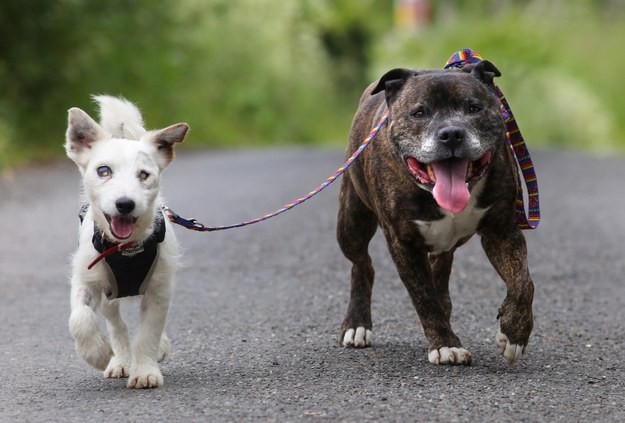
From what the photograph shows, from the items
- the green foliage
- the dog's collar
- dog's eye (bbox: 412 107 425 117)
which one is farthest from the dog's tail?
the green foliage

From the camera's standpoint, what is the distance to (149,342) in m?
5.27

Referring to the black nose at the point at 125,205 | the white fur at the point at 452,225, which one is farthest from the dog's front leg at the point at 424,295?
the black nose at the point at 125,205

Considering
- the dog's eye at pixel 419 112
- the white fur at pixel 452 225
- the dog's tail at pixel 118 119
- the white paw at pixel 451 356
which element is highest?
the dog's eye at pixel 419 112

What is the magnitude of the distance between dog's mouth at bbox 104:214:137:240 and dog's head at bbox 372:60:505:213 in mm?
1363

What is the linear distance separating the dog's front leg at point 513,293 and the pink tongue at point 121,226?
1818mm

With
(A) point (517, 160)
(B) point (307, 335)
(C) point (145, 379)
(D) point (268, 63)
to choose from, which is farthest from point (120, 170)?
(D) point (268, 63)

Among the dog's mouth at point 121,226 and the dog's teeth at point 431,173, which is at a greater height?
the dog's teeth at point 431,173

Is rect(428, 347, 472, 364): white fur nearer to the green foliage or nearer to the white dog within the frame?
the white dog

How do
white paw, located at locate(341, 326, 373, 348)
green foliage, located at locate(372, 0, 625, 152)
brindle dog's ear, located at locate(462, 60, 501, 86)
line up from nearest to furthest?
brindle dog's ear, located at locate(462, 60, 501, 86), white paw, located at locate(341, 326, 373, 348), green foliage, located at locate(372, 0, 625, 152)

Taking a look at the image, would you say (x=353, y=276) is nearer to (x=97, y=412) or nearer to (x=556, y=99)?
(x=97, y=412)

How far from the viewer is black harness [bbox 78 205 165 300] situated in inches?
209

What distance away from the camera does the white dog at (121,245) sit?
5109 millimetres

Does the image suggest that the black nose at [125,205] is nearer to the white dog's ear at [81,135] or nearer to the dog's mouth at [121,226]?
the dog's mouth at [121,226]

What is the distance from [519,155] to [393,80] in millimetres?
823
